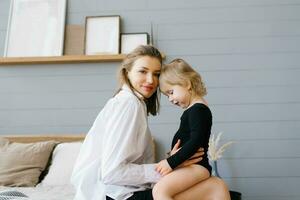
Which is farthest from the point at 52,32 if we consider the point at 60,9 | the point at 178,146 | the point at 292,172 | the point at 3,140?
the point at 292,172

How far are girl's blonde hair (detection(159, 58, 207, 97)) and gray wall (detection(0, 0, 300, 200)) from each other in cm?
125

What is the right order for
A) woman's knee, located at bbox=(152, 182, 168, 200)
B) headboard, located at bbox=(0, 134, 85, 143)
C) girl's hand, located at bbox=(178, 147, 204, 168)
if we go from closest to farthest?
1. woman's knee, located at bbox=(152, 182, 168, 200)
2. girl's hand, located at bbox=(178, 147, 204, 168)
3. headboard, located at bbox=(0, 134, 85, 143)

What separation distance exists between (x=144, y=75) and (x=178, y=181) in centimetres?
49

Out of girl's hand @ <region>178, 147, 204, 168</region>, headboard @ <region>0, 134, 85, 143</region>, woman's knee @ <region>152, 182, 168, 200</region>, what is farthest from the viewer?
headboard @ <region>0, 134, 85, 143</region>

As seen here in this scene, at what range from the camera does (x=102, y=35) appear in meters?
2.82

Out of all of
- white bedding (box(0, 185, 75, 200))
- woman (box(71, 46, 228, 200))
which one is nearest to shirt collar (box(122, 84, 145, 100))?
woman (box(71, 46, 228, 200))

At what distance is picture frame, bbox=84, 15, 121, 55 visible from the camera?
2786 mm

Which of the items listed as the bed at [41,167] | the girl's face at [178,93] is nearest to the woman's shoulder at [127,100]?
the girl's face at [178,93]

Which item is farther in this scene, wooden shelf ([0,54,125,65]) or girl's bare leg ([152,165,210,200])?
wooden shelf ([0,54,125,65])

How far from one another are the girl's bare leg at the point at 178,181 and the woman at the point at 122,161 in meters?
0.03

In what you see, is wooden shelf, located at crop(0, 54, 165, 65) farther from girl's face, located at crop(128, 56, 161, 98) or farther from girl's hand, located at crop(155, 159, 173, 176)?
girl's hand, located at crop(155, 159, 173, 176)

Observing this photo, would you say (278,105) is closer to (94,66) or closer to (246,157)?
(246,157)

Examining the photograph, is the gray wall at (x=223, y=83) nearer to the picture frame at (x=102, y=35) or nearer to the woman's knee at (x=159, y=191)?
the picture frame at (x=102, y=35)

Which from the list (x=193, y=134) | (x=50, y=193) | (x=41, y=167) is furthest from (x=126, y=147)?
(x=41, y=167)
